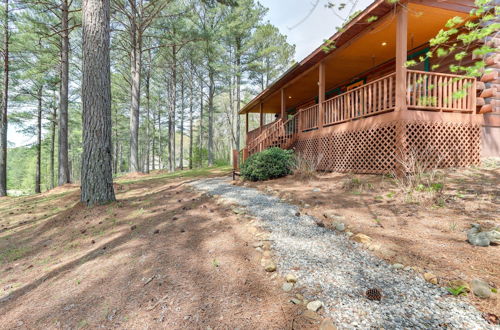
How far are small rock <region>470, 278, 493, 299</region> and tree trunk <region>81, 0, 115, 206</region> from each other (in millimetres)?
5622

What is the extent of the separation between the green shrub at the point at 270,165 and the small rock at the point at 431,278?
5193 millimetres

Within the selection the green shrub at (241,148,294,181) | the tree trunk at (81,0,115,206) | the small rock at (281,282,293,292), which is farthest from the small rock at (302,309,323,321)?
the green shrub at (241,148,294,181)

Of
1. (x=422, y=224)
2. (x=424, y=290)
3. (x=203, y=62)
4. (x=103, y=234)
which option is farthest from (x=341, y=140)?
(x=203, y=62)

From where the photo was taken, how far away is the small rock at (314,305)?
146 centimetres

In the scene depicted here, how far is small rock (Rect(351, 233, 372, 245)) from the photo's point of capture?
243 centimetres

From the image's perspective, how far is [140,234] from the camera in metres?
3.18

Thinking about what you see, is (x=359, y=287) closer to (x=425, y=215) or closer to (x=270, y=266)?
(x=270, y=266)

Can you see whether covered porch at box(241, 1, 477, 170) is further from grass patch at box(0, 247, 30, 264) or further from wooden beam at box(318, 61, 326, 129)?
grass patch at box(0, 247, 30, 264)

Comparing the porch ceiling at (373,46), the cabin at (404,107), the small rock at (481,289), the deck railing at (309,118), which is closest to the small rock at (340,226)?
the small rock at (481,289)

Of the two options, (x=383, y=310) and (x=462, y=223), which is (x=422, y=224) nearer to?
(x=462, y=223)

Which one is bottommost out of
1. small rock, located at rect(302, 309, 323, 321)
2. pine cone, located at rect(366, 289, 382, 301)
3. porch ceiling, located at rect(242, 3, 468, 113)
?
small rock, located at rect(302, 309, 323, 321)

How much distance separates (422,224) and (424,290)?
1523 millimetres

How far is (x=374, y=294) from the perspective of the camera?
153 cm

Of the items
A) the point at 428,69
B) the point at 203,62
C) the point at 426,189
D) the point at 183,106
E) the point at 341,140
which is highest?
the point at 203,62
